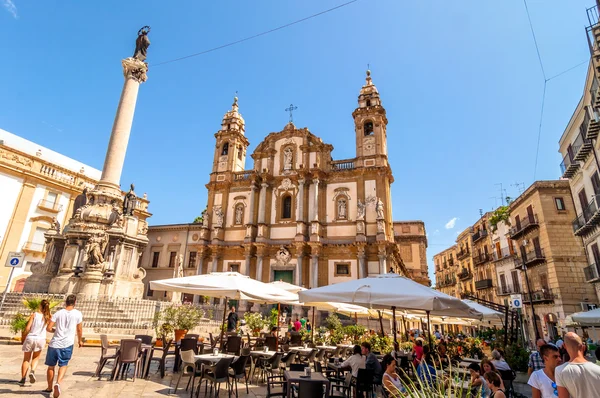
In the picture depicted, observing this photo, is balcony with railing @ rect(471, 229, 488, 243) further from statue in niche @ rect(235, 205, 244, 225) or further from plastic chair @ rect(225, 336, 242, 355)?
plastic chair @ rect(225, 336, 242, 355)

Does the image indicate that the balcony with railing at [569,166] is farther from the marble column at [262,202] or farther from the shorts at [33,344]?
the shorts at [33,344]

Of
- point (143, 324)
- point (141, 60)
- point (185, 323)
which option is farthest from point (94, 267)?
point (141, 60)

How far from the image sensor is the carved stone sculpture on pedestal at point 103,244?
13656 mm

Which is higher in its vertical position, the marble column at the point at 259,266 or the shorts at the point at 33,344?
the marble column at the point at 259,266

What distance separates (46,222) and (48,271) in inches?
552

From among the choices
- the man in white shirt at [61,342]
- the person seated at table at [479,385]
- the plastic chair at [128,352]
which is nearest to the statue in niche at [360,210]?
the person seated at table at [479,385]

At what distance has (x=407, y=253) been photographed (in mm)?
43438

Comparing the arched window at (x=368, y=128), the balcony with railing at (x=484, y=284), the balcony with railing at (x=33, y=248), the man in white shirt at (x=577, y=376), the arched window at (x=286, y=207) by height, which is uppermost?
the arched window at (x=368, y=128)

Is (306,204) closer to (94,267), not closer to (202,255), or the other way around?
(202,255)

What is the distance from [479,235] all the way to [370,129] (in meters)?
19.2

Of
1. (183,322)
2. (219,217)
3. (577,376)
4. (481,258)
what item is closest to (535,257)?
(481,258)

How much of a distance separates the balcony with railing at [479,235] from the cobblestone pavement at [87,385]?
114 feet

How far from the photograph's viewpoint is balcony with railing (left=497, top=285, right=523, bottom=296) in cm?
2613

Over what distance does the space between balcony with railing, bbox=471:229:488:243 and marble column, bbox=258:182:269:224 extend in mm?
24302
